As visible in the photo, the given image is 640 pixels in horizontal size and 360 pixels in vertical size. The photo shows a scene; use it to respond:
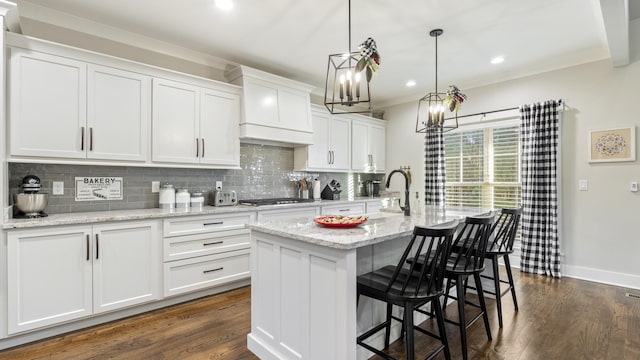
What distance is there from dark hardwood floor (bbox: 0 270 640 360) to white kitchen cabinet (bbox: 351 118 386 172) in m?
2.99

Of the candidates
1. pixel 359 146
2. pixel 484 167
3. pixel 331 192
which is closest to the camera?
pixel 484 167

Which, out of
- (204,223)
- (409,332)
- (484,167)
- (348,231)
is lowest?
(409,332)

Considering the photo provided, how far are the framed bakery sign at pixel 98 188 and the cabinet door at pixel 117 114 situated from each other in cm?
37

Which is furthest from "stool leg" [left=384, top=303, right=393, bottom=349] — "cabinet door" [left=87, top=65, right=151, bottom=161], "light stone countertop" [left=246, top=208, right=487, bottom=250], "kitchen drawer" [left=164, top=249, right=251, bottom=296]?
"cabinet door" [left=87, top=65, right=151, bottom=161]

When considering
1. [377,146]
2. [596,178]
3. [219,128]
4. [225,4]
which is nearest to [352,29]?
[225,4]

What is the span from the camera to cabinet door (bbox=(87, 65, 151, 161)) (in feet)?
9.00

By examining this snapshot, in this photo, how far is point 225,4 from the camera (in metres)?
2.65

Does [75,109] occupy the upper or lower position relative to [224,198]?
upper

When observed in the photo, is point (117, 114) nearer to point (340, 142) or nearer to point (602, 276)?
point (340, 142)

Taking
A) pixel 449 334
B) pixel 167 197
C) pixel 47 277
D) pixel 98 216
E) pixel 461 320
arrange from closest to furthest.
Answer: pixel 461 320, pixel 47 277, pixel 449 334, pixel 98 216, pixel 167 197

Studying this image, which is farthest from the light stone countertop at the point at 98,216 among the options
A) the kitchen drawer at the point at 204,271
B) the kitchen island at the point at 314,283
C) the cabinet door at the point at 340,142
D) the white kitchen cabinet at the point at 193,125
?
the cabinet door at the point at 340,142

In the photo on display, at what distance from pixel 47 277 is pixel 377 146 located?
480 cm

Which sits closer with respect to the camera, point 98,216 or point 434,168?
point 98,216

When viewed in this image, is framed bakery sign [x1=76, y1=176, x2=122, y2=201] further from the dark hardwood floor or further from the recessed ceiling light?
the recessed ceiling light
